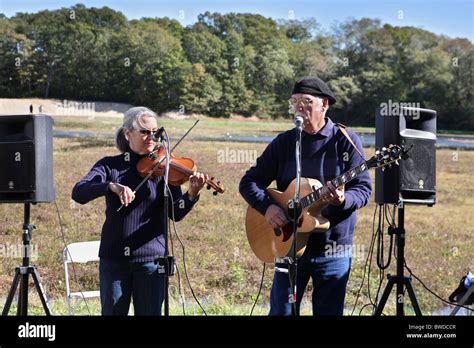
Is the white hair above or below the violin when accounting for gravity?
above

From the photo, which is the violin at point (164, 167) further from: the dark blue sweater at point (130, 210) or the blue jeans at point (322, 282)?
the blue jeans at point (322, 282)

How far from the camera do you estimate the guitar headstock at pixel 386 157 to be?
12.4ft

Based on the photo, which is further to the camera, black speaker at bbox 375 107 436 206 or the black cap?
black speaker at bbox 375 107 436 206

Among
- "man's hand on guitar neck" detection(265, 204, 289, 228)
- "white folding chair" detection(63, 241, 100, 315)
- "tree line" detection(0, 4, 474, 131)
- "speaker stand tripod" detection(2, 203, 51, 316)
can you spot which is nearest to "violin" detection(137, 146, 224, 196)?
"man's hand on guitar neck" detection(265, 204, 289, 228)

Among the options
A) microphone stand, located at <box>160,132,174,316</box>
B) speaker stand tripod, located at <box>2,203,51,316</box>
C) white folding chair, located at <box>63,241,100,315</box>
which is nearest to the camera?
microphone stand, located at <box>160,132,174,316</box>

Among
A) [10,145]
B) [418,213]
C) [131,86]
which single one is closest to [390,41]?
[418,213]

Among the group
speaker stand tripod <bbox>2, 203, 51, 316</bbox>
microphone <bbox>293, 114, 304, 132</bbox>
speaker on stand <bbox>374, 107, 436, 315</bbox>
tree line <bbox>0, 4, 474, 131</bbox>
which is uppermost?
tree line <bbox>0, 4, 474, 131</bbox>

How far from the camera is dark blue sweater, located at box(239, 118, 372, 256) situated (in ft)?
12.7

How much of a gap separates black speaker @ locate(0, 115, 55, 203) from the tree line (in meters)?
1.46

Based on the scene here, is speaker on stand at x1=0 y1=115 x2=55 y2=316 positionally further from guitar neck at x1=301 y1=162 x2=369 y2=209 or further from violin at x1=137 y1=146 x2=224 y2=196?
guitar neck at x1=301 y1=162 x2=369 y2=209

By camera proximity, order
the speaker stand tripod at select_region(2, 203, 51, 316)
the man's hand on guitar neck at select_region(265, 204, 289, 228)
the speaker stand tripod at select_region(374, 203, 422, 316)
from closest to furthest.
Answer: the man's hand on guitar neck at select_region(265, 204, 289, 228) < the speaker stand tripod at select_region(374, 203, 422, 316) < the speaker stand tripod at select_region(2, 203, 51, 316)

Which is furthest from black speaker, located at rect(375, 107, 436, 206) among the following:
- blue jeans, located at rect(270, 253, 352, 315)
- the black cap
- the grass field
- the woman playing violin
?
the grass field

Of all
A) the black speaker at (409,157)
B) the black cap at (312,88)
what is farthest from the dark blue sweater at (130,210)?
the black speaker at (409,157)

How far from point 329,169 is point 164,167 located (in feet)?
3.14
